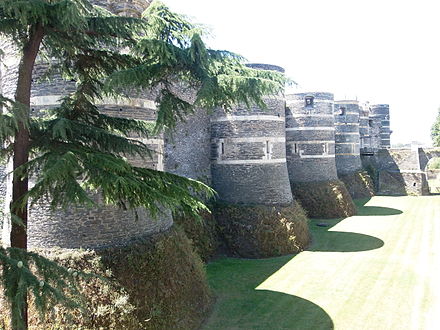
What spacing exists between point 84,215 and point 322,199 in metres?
18.8

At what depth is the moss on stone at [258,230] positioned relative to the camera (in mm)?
17172

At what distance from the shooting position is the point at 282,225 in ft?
58.2

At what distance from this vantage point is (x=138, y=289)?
9539 millimetres

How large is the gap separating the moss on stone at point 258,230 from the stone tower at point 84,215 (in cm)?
671

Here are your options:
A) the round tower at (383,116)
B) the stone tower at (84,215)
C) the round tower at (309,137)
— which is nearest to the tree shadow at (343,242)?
the round tower at (309,137)

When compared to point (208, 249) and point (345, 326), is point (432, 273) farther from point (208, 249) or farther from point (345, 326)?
point (208, 249)

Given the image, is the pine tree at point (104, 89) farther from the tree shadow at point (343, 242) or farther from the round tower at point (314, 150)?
the round tower at point (314, 150)

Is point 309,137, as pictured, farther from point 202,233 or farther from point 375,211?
point 202,233

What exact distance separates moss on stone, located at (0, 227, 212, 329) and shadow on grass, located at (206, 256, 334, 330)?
2.79 ft

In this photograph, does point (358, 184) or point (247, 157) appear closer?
point (247, 157)

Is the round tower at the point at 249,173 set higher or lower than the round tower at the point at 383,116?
lower

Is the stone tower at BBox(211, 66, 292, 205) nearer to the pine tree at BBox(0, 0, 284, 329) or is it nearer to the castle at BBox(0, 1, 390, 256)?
the castle at BBox(0, 1, 390, 256)

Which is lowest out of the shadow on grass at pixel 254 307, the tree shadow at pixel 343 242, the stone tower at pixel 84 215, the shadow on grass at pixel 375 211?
the shadow on grass at pixel 254 307

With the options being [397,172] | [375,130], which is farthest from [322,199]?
[375,130]
